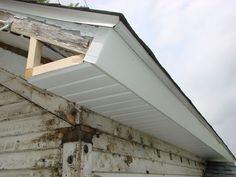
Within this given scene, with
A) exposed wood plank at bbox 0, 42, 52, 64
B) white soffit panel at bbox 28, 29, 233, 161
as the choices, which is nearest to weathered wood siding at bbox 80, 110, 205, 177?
white soffit panel at bbox 28, 29, 233, 161

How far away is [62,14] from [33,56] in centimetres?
31

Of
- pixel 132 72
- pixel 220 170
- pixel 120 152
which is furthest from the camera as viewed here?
pixel 220 170

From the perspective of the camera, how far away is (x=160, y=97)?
245cm

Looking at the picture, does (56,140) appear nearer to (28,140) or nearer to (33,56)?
(28,140)

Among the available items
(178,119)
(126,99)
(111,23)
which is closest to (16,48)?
(126,99)

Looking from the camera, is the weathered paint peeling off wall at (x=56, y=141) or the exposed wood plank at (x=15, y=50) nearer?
the weathered paint peeling off wall at (x=56, y=141)

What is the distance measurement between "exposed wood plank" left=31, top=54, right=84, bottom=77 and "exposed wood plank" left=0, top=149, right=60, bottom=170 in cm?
78

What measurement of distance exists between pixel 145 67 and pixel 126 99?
265mm

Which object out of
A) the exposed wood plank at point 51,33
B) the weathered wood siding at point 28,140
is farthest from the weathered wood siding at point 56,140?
the exposed wood plank at point 51,33

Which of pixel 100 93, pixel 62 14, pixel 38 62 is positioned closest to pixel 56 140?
pixel 100 93

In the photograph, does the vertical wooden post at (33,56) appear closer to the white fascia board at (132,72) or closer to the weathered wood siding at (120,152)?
the white fascia board at (132,72)

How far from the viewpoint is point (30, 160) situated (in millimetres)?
2361

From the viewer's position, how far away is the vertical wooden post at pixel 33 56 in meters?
1.74

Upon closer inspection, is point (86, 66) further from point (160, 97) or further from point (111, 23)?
point (160, 97)
